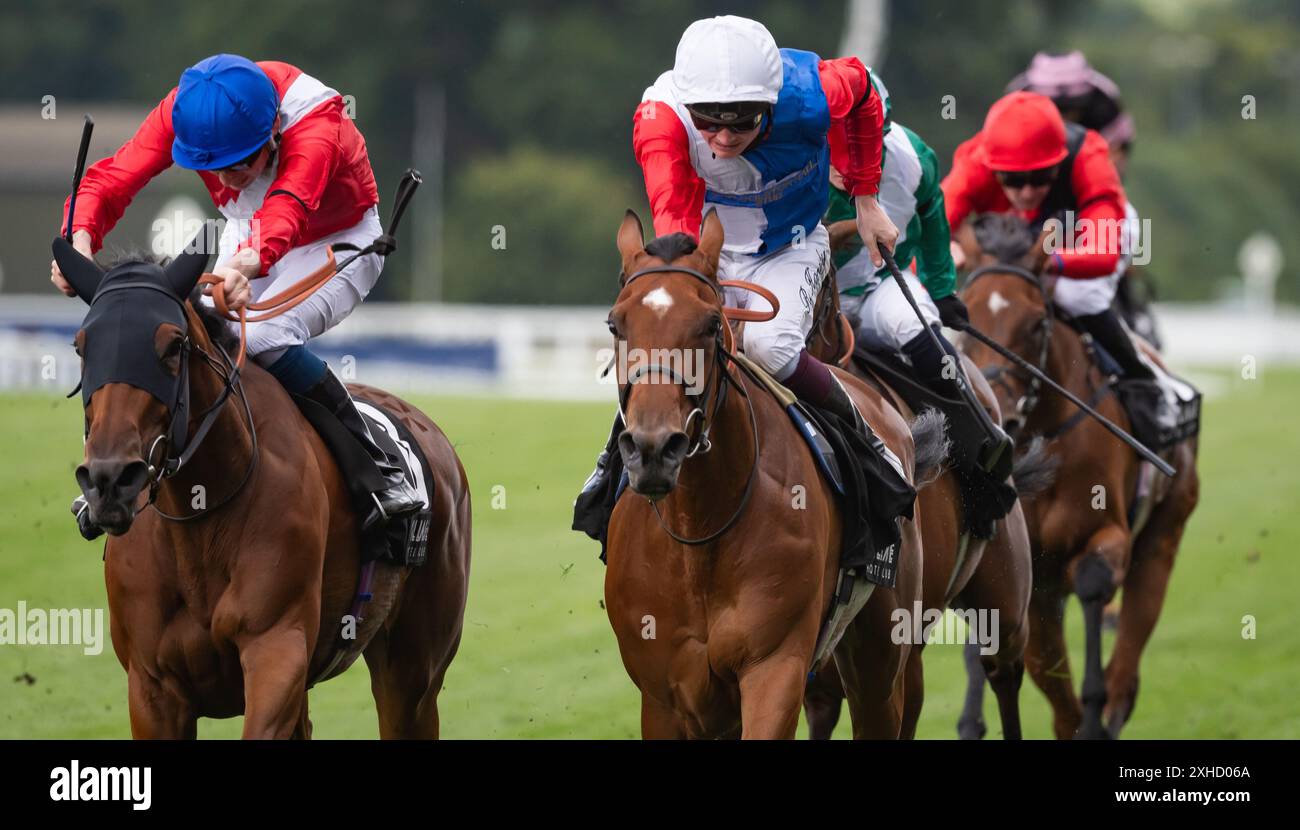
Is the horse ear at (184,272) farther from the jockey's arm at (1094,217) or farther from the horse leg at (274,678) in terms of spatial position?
the jockey's arm at (1094,217)

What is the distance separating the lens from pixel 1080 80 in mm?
9781

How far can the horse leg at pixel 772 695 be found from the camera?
16.4ft

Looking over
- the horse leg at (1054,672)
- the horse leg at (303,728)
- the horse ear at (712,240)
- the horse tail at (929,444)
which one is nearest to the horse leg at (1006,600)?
the horse leg at (1054,672)

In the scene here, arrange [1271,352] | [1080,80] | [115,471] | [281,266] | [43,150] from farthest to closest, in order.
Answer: [43,150] < [1271,352] < [1080,80] < [281,266] < [115,471]

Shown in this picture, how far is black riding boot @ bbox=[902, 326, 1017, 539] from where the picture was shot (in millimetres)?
6734

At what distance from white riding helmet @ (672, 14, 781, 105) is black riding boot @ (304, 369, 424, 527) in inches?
54.5

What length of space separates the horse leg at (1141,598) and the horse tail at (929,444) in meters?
2.46

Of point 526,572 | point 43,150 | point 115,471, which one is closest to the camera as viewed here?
point 115,471

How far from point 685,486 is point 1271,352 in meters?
34.7

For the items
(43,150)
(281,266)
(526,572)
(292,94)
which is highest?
(43,150)

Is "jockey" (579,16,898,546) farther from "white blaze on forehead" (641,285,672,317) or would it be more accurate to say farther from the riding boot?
the riding boot

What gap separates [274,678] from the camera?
5.13 metres

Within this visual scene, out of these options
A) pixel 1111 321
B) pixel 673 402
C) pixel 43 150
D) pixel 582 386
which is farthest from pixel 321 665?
pixel 43 150
